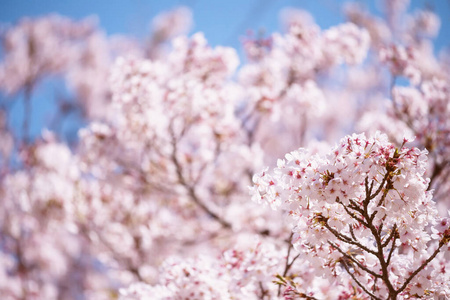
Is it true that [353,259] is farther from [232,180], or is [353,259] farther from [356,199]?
[232,180]

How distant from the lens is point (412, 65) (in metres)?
5.32

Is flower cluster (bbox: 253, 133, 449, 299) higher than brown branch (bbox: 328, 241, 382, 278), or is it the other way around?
flower cluster (bbox: 253, 133, 449, 299)

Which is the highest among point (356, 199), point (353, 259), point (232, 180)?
point (232, 180)

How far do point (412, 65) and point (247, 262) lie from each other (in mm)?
4251

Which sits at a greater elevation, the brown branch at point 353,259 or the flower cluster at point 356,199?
the flower cluster at point 356,199

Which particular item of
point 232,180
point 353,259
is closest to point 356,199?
point 353,259

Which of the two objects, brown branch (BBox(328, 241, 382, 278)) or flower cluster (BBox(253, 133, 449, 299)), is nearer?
flower cluster (BBox(253, 133, 449, 299))

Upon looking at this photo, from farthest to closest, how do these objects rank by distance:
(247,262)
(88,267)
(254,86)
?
(88,267) < (254,86) < (247,262)

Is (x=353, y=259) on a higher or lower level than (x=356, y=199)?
lower

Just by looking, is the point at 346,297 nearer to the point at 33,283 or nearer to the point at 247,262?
the point at 247,262

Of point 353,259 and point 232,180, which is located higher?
point 232,180

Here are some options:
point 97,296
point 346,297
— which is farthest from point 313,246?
point 97,296

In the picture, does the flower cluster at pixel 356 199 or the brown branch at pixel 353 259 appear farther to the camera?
the brown branch at pixel 353 259

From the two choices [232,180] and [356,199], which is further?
[232,180]
